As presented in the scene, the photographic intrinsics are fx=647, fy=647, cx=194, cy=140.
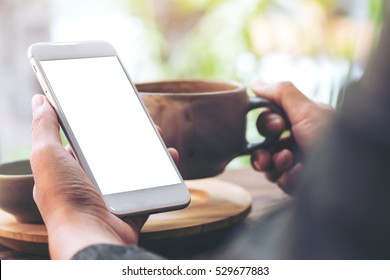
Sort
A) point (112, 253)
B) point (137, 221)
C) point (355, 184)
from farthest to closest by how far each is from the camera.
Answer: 1. point (137, 221)
2. point (112, 253)
3. point (355, 184)

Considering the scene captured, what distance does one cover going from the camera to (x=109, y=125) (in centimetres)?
58

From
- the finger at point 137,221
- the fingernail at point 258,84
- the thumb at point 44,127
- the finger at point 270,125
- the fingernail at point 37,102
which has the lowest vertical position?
the finger at point 137,221

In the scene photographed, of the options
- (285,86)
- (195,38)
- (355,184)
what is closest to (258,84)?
(285,86)

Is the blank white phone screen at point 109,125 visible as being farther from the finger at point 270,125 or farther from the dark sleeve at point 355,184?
the dark sleeve at point 355,184

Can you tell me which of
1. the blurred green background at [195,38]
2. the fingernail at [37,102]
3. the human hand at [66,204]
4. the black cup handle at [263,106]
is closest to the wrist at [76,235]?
the human hand at [66,204]

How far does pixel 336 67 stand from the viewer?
4.86 ft

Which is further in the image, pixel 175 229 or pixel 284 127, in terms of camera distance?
pixel 284 127

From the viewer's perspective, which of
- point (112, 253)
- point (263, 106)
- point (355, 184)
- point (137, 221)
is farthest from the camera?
point (263, 106)

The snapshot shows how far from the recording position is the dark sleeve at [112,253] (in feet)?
1.35

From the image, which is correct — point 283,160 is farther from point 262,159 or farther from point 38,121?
point 38,121

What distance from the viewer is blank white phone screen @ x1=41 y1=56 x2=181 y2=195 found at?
21.6 inches

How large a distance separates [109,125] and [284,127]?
0.73 feet

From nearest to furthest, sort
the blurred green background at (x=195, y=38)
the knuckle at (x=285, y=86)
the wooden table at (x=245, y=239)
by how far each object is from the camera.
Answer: the wooden table at (x=245, y=239) → the knuckle at (x=285, y=86) → the blurred green background at (x=195, y=38)

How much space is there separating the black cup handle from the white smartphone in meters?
0.13
